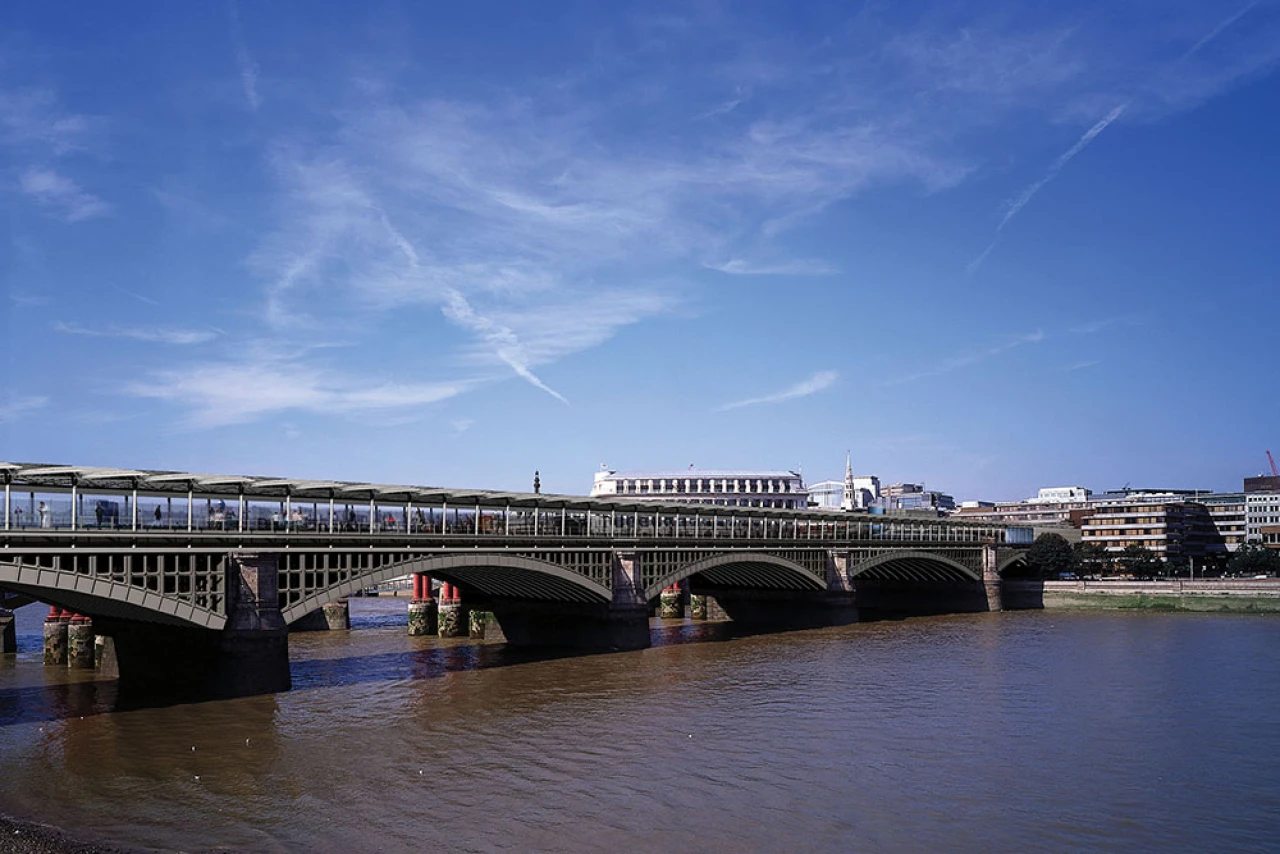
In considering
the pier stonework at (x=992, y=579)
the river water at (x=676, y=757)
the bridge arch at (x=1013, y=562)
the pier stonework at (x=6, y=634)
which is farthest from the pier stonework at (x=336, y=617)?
the bridge arch at (x=1013, y=562)

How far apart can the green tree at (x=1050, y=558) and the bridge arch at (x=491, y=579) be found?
2715 inches

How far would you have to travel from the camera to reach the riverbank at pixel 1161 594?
92438 millimetres

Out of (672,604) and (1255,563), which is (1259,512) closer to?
(1255,563)

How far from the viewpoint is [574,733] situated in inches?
1590

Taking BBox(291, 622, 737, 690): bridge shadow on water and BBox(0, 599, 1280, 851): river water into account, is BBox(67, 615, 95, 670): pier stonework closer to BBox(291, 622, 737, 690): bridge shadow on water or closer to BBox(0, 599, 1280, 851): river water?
BBox(0, 599, 1280, 851): river water

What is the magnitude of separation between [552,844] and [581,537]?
125ft

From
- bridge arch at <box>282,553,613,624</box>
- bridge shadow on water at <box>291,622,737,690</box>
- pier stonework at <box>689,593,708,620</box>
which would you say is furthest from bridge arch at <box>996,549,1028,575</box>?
bridge arch at <box>282,553,613,624</box>

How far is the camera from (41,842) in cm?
2566

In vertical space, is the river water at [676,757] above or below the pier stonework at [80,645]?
below

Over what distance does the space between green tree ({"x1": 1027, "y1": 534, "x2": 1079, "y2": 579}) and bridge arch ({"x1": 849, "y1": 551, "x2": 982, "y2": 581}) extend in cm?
1659

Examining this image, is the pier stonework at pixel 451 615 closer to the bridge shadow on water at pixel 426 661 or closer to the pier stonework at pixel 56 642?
the bridge shadow on water at pixel 426 661

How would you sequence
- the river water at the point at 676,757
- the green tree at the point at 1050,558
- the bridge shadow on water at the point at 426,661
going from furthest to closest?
the green tree at the point at 1050,558
the bridge shadow on water at the point at 426,661
the river water at the point at 676,757

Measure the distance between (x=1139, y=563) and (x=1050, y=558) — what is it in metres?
11.1

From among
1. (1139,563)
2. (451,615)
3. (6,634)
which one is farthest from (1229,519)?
(6,634)
